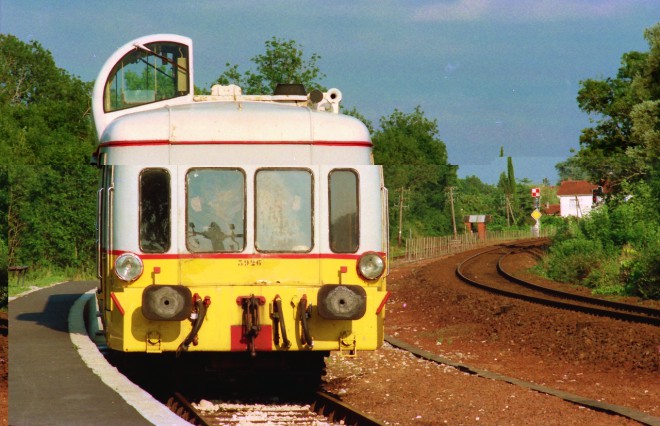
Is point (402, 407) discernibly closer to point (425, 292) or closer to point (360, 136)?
point (360, 136)

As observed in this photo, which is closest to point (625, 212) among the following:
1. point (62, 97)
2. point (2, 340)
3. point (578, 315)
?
point (578, 315)

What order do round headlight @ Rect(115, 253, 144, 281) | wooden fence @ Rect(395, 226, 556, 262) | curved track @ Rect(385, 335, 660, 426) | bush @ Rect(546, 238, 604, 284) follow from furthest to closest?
wooden fence @ Rect(395, 226, 556, 262) → bush @ Rect(546, 238, 604, 284) → curved track @ Rect(385, 335, 660, 426) → round headlight @ Rect(115, 253, 144, 281)

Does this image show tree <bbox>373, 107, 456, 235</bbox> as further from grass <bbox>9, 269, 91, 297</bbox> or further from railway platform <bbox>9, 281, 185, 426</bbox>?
railway platform <bbox>9, 281, 185, 426</bbox>

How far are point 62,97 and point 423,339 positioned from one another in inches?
2051

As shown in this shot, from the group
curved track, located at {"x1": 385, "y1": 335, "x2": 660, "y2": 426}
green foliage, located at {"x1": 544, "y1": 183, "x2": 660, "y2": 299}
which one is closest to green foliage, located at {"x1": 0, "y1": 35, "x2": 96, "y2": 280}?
curved track, located at {"x1": 385, "y1": 335, "x2": 660, "y2": 426}

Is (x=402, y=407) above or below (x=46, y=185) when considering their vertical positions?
below

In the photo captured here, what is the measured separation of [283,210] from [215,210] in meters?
0.64

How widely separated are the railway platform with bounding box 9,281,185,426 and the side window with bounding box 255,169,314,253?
6.16 feet

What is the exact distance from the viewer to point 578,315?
1920cm

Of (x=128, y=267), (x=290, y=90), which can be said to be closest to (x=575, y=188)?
(x=290, y=90)

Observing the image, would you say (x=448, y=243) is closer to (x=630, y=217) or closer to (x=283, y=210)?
(x=630, y=217)

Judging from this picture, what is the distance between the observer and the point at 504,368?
1425 centimetres

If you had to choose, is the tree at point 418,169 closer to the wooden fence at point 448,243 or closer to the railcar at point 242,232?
the wooden fence at point 448,243

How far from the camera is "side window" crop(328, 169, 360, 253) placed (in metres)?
9.70
